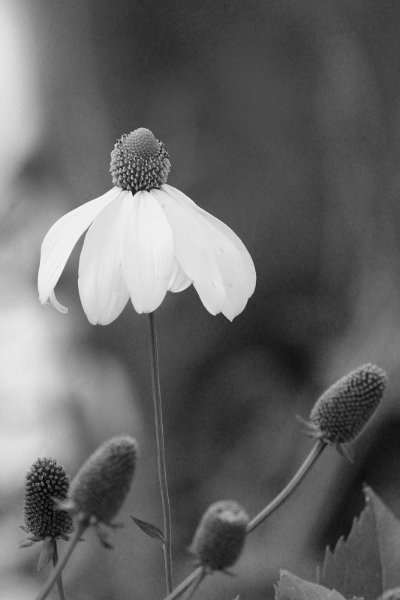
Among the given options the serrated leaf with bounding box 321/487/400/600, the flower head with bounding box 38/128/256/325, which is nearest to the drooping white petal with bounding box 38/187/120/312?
the flower head with bounding box 38/128/256/325

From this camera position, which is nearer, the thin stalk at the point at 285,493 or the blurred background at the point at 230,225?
the thin stalk at the point at 285,493

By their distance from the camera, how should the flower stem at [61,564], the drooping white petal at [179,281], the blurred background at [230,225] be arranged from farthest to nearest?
the blurred background at [230,225] < the drooping white petal at [179,281] < the flower stem at [61,564]

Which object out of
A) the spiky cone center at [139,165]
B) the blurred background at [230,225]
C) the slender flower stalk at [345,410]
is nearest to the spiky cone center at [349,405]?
the slender flower stalk at [345,410]

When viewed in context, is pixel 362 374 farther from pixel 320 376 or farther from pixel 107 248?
pixel 320 376

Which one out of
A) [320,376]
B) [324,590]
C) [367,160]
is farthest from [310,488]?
[324,590]

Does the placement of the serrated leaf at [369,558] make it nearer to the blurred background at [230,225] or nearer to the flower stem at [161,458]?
the flower stem at [161,458]

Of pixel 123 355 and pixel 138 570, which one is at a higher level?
pixel 123 355
